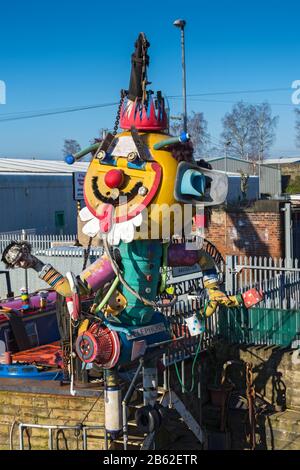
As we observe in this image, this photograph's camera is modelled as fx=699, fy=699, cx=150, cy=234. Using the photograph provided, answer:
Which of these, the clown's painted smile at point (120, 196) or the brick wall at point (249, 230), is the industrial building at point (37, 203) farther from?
the clown's painted smile at point (120, 196)

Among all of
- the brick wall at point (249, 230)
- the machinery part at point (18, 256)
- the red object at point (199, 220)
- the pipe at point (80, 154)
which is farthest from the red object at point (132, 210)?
the brick wall at point (249, 230)

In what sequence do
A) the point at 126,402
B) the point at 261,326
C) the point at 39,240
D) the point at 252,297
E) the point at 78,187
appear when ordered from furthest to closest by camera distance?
the point at 78,187 → the point at 39,240 → the point at 261,326 → the point at 252,297 → the point at 126,402

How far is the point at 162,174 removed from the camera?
8336 millimetres

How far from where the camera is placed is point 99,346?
8.35 meters

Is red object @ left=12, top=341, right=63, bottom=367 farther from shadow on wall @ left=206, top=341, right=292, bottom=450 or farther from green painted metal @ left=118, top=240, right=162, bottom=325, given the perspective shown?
shadow on wall @ left=206, top=341, right=292, bottom=450

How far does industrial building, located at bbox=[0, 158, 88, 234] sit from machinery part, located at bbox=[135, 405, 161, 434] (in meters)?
16.9

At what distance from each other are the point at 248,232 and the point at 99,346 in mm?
9443

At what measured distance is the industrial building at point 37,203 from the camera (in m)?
24.7

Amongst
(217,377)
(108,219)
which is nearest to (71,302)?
(108,219)

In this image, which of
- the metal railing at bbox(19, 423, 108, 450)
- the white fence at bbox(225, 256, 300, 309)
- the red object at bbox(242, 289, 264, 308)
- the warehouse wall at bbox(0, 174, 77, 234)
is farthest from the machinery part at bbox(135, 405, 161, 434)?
the warehouse wall at bbox(0, 174, 77, 234)

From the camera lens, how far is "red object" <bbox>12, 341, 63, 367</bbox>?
10.1 meters

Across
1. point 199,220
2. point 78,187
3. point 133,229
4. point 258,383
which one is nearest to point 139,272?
point 133,229

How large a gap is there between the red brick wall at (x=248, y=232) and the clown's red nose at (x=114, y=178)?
9009mm

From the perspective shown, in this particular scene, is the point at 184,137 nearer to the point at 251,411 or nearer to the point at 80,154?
the point at 80,154
